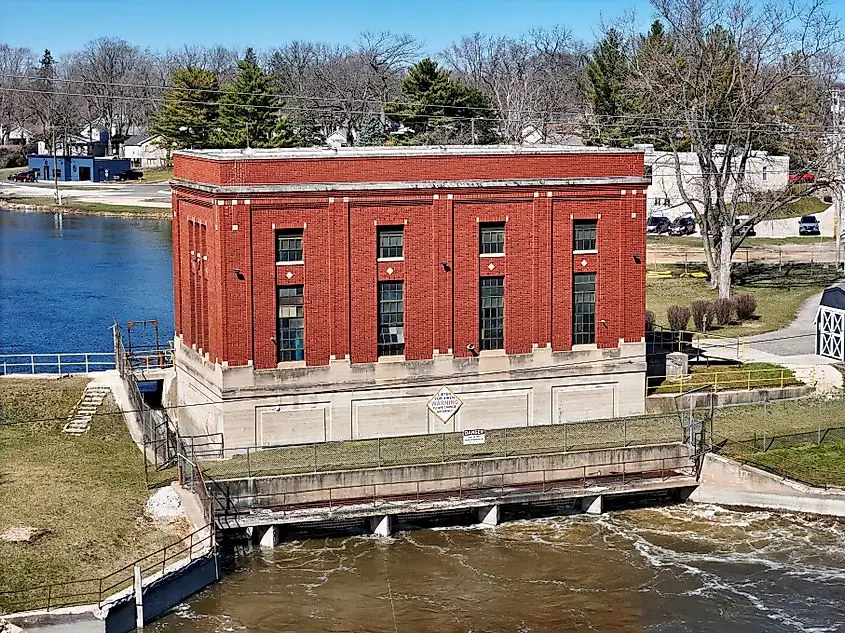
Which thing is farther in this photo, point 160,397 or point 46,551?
point 160,397

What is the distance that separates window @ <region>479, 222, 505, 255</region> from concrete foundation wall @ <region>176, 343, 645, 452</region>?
361 centimetres

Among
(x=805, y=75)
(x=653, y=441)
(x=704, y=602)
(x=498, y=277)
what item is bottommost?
(x=704, y=602)

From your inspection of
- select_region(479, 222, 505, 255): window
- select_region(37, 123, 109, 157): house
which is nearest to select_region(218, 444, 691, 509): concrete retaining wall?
select_region(479, 222, 505, 255): window

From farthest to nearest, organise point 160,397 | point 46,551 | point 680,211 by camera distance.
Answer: point 680,211, point 160,397, point 46,551

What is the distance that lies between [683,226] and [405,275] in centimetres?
5910

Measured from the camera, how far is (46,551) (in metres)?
37.1

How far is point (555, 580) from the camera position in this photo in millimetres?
38938

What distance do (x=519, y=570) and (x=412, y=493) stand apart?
4.42 meters

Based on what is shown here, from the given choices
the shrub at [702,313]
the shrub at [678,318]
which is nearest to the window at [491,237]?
the shrub at [678,318]

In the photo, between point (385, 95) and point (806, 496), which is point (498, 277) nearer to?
point (806, 496)

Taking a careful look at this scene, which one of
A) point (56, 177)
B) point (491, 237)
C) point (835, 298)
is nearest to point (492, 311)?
point (491, 237)

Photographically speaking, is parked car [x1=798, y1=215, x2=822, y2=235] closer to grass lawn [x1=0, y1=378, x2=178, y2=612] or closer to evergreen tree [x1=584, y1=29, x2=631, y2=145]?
evergreen tree [x1=584, y1=29, x2=631, y2=145]

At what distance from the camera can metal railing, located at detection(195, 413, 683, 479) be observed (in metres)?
43.8

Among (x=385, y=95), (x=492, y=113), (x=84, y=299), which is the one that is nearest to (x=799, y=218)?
(x=492, y=113)
